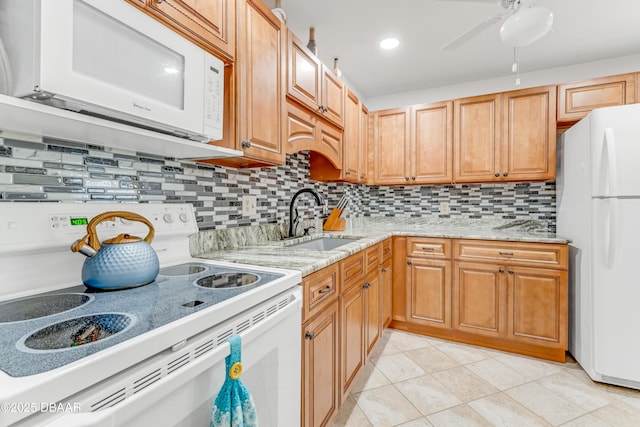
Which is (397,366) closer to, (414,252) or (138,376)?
(414,252)

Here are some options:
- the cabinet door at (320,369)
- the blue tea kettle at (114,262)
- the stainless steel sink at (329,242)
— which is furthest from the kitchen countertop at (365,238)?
the blue tea kettle at (114,262)

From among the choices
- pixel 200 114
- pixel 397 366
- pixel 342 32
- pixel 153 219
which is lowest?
pixel 397 366

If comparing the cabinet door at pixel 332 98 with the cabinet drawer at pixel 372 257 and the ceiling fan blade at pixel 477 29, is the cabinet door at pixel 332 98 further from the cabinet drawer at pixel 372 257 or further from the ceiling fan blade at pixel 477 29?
the cabinet drawer at pixel 372 257

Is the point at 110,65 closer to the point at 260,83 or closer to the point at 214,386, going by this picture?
the point at 260,83

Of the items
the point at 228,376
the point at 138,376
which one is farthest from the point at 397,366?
the point at 138,376

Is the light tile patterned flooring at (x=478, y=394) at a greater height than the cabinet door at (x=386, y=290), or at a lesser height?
lesser

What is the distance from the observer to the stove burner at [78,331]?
535 millimetres

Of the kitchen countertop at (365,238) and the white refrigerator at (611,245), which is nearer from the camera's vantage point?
the kitchen countertop at (365,238)

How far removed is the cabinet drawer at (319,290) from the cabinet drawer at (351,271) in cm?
9

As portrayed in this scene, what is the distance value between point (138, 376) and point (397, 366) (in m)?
1.97

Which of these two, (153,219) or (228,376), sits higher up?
(153,219)

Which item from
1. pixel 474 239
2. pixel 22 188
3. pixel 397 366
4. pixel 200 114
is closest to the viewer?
pixel 22 188

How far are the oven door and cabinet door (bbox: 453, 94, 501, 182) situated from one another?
7.50 ft

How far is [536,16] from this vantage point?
1.26 m
